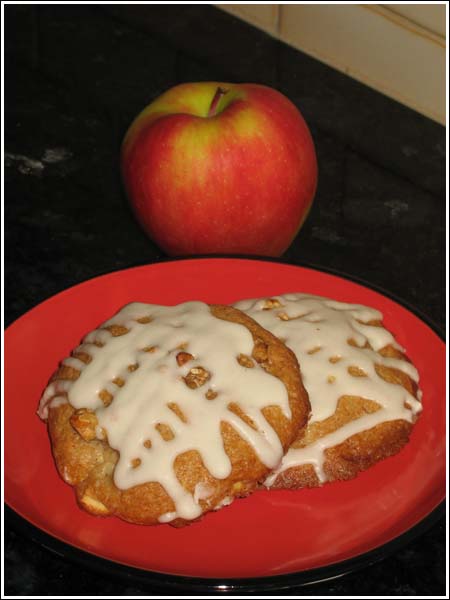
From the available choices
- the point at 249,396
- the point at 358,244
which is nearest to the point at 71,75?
the point at 358,244

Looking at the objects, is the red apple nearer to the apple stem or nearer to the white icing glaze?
the apple stem

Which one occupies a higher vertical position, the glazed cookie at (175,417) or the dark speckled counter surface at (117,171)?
the glazed cookie at (175,417)

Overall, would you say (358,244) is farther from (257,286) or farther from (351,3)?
(351,3)

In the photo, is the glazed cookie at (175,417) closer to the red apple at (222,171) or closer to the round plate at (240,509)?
the round plate at (240,509)

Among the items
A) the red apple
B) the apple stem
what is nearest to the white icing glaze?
the red apple

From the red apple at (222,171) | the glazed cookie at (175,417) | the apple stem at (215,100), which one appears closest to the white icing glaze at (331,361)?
the glazed cookie at (175,417)

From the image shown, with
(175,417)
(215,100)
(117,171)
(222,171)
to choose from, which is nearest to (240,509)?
(175,417)

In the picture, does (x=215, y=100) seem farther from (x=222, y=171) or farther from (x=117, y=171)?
(x=117, y=171)
